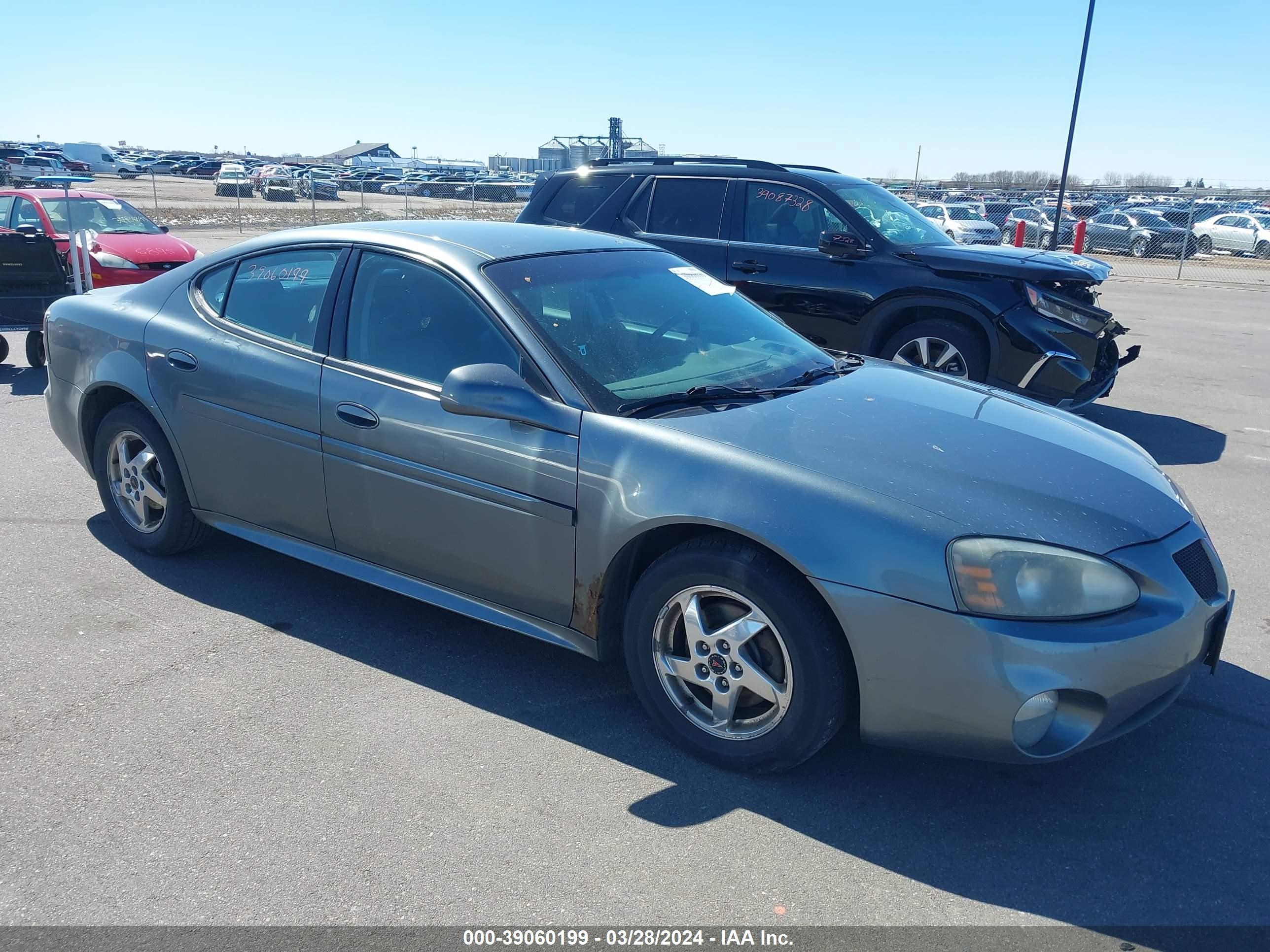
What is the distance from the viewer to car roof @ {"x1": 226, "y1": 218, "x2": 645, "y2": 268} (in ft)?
12.9

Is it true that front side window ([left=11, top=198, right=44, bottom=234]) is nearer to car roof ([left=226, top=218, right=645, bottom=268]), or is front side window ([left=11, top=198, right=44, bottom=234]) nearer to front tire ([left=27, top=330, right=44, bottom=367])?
front tire ([left=27, top=330, right=44, bottom=367])

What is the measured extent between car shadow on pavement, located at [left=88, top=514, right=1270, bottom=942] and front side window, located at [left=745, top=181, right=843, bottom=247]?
4.79 metres

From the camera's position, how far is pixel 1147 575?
2957mm

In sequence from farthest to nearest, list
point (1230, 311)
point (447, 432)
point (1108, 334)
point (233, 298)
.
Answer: point (1230, 311) < point (1108, 334) < point (233, 298) < point (447, 432)

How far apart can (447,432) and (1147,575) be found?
226 cm

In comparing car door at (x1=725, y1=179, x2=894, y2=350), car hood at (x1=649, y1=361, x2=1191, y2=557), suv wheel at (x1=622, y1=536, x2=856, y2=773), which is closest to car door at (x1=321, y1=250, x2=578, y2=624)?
suv wheel at (x1=622, y1=536, x2=856, y2=773)

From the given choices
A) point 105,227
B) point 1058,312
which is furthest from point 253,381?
point 105,227

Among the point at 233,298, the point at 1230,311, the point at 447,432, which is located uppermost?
the point at 233,298

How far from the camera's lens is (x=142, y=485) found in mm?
4688

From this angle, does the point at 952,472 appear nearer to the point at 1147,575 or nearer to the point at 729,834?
the point at 1147,575

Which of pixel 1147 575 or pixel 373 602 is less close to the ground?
pixel 1147 575

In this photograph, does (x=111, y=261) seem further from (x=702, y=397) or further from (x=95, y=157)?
(x=95, y=157)

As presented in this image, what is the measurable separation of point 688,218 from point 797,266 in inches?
40.1

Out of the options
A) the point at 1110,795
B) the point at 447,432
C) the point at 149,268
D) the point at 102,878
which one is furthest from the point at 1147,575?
the point at 149,268
